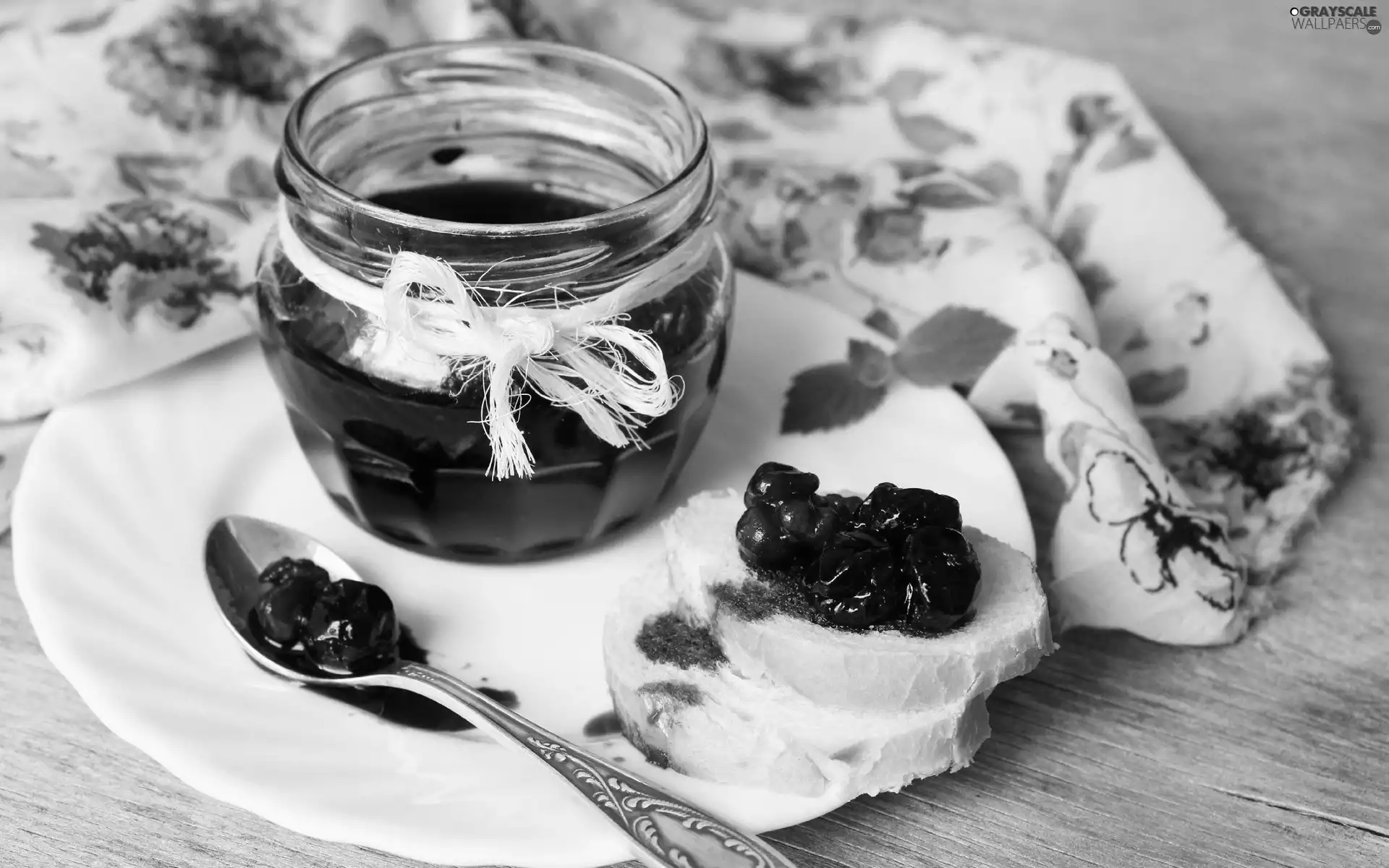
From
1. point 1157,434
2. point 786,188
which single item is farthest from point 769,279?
point 1157,434

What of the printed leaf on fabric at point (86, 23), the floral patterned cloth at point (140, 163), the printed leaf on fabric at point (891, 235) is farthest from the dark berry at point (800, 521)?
the printed leaf on fabric at point (86, 23)

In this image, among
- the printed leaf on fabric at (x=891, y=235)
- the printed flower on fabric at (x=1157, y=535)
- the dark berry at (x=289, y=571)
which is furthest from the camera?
the printed leaf on fabric at (x=891, y=235)

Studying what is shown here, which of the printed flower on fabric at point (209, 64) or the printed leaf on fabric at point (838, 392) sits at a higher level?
the printed flower on fabric at point (209, 64)

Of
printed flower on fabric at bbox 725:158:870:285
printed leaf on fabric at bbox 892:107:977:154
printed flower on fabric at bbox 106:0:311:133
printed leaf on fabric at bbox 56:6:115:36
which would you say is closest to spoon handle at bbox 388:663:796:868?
printed flower on fabric at bbox 725:158:870:285

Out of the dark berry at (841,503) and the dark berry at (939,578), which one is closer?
the dark berry at (939,578)

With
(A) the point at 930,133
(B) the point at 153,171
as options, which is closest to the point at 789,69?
(A) the point at 930,133

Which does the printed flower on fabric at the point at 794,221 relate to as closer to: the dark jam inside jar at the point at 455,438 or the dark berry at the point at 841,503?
the dark jam inside jar at the point at 455,438

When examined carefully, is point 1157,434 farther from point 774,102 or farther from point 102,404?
point 102,404
